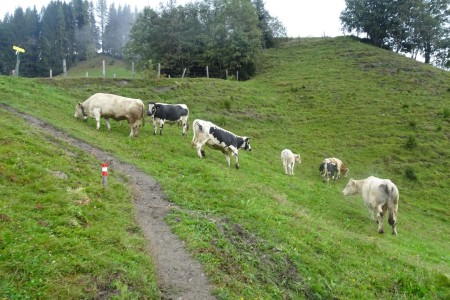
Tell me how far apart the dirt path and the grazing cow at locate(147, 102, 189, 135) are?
8306 mm

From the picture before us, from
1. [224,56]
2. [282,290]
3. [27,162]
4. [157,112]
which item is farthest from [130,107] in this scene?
[224,56]

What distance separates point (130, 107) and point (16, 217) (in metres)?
13.4

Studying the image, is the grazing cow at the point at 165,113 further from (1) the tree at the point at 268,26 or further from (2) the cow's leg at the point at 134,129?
(1) the tree at the point at 268,26

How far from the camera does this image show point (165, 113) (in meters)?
22.3

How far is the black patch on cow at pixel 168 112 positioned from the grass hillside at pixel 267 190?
1.12m

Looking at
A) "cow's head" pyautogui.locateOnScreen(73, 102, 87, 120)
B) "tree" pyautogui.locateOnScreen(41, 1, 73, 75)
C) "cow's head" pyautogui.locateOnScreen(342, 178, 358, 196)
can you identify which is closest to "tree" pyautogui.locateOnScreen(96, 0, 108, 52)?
"tree" pyautogui.locateOnScreen(41, 1, 73, 75)

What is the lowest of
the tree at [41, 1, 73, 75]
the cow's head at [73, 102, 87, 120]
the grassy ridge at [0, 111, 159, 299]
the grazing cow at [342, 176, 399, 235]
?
the grazing cow at [342, 176, 399, 235]

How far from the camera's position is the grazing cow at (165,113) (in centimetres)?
2184

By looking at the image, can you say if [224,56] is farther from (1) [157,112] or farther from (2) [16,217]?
(2) [16,217]

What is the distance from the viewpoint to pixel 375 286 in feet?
30.0

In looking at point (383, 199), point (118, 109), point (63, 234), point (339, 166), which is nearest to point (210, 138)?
point (118, 109)

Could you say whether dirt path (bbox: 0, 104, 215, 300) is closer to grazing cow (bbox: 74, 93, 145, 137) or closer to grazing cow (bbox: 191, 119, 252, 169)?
grazing cow (bbox: 191, 119, 252, 169)

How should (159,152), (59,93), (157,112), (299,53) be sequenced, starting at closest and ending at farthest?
(159,152), (157,112), (59,93), (299,53)

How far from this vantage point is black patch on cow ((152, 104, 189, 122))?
21969mm
